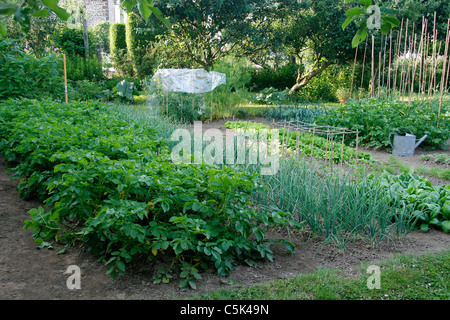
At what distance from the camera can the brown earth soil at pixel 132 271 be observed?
2477 millimetres

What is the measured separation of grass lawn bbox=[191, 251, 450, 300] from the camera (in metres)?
2.46

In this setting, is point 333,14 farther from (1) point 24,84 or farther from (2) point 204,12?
(1) point 24,84

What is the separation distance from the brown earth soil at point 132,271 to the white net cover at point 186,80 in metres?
6.64

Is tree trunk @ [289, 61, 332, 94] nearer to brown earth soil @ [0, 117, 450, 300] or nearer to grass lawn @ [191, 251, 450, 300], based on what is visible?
brown earth soil @ [0, 117, 450, 300]

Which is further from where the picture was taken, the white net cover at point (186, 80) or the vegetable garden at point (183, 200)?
the white net cover at point (186, 80)

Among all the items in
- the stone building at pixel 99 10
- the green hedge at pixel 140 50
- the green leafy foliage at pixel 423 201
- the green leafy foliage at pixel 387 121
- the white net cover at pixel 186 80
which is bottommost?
the green leafy foliage at pixel 423 201

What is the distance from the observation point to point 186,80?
9953 millimetres

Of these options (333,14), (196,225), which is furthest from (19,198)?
(333,14)

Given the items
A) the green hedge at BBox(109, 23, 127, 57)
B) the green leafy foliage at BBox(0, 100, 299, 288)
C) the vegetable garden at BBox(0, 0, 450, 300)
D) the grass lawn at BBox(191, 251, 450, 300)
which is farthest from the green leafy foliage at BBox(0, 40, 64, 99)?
the green hedge at BBox(109, 23, 127, 57)

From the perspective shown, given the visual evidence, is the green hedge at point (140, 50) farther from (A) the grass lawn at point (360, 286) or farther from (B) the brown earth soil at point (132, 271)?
(A) the grass lawn at point (360, 286)

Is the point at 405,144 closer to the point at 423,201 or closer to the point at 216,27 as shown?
the point at 423,201

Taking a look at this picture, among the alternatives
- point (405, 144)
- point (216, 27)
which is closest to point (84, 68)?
point (216, 27)

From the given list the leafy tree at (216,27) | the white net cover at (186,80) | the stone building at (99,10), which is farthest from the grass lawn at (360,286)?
the stone building at (99,10)

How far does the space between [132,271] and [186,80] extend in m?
7.78
